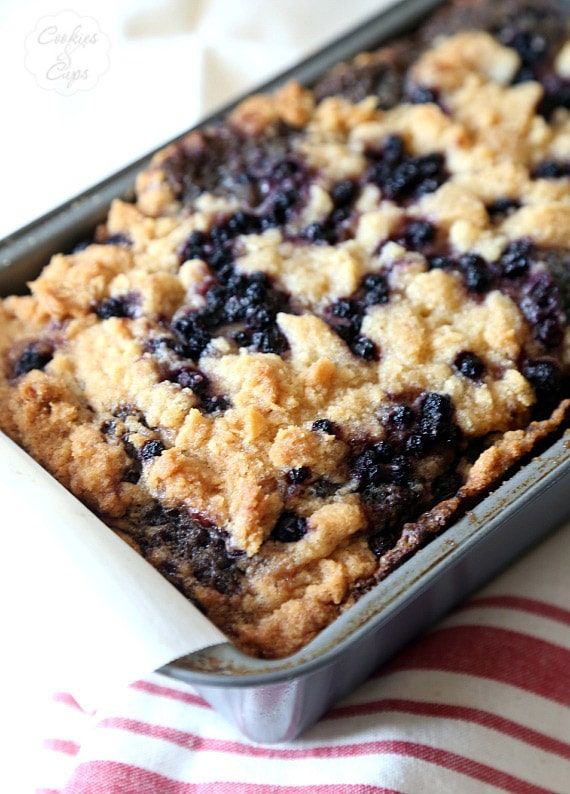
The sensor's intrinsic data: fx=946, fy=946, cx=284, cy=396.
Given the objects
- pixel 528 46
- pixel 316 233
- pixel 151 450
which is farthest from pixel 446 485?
pixel 528 46

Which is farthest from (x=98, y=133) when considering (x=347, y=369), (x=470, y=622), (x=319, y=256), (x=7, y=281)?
(x=470, y=622)

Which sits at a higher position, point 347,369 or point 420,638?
point 347,369

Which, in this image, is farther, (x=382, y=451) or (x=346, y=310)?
(x=346, y=310)

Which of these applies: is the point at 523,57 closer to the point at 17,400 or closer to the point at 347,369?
the point at 347,369

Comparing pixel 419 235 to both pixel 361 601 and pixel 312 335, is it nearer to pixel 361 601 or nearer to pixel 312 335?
pixel 312 335

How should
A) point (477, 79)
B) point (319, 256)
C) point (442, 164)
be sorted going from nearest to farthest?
point (319, 256)
point (442, 164)
point (477, 79)
